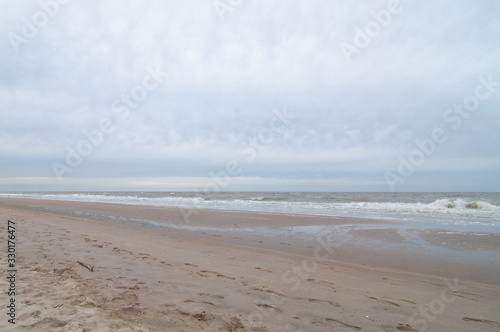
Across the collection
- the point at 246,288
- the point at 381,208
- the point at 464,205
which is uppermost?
the point at 464,205

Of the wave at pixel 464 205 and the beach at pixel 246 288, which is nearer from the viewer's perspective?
the beach at pixel 246 288

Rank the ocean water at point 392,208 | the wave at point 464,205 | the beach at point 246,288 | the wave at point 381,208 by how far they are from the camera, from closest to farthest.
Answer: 1. the beach at point 246,288
2. the ocean water at point 392,208
3. the wave at point 381,208
4. the wave at point 464,205

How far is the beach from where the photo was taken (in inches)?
133

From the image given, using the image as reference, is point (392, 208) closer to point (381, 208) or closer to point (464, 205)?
point (381, 208)

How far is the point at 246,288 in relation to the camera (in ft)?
15.3

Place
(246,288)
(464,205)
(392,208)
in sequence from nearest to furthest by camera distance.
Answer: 1. (246,288)
2. (392,208)
3. (464,205)

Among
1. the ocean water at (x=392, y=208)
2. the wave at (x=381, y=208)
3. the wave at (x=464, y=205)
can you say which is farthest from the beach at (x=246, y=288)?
the wave at (x=464, y=205)

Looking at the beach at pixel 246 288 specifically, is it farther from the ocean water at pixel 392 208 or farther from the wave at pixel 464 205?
the wave at pixel 464 205

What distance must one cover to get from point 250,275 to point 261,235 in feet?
21.1

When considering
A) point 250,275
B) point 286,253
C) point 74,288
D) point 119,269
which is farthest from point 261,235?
point 74,288

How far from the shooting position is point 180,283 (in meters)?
4.68

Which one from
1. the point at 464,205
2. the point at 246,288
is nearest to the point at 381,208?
the point at 464,205

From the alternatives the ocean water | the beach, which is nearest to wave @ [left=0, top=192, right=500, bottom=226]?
the ocean water

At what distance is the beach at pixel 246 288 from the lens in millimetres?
3375
